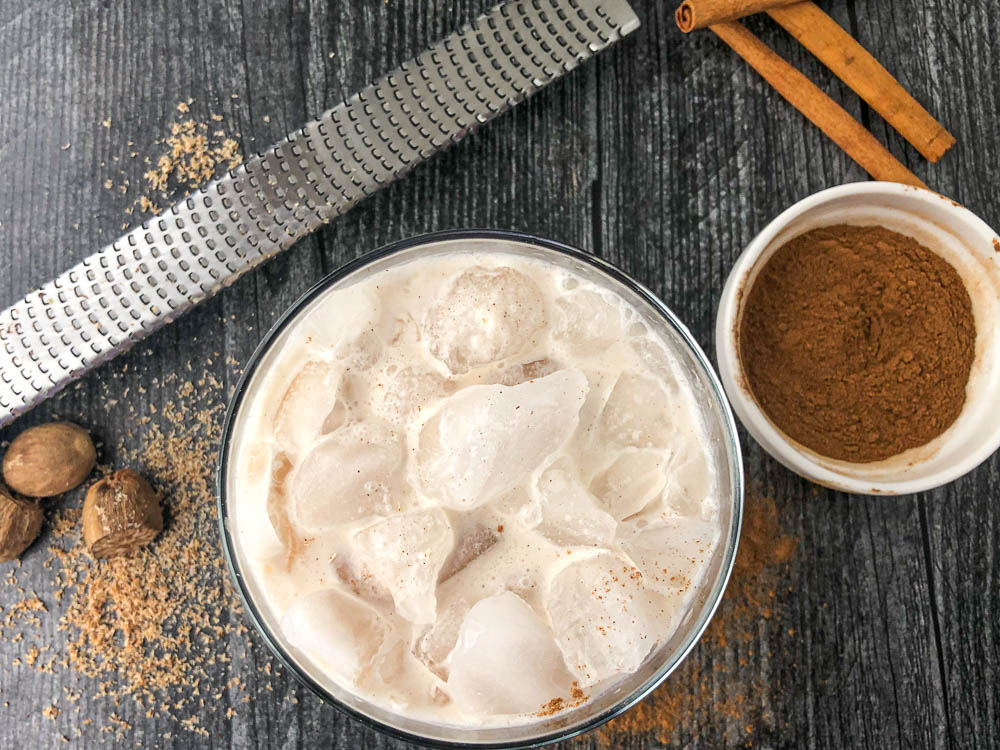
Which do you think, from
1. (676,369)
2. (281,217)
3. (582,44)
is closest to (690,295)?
(676,369)

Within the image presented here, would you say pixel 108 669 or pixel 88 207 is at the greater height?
pixel 88 207

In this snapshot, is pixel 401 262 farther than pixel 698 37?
No

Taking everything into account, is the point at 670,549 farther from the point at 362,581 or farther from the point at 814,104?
the point at 814,104

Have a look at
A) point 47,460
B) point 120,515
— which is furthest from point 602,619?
point 47,460

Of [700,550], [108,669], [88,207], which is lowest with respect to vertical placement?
[108,669]

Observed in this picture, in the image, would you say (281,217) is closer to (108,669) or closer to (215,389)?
(215,389)

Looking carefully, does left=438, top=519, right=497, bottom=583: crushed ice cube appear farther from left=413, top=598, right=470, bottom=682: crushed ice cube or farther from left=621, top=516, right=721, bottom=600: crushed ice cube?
left=621, top=516, right=721, bottom=600: crushed ice cube

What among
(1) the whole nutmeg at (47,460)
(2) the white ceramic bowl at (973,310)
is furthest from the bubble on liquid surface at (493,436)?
(1) the whole nutmeg at (47,460)

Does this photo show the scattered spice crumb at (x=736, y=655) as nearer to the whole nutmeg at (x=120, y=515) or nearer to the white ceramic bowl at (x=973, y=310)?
the white ceramic bowl at (x=973, y=310)
